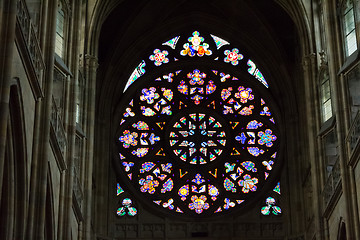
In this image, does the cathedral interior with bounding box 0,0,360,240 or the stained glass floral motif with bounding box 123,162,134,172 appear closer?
the cathedral interior with bounding box 0,0,360,240

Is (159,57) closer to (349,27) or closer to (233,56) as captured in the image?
(233,56)

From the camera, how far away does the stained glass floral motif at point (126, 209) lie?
2781 cm

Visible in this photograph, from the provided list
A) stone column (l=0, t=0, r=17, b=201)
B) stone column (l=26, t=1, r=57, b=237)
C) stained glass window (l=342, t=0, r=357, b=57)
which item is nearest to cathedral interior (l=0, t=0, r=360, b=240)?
stained glass window (l=342, t=0, r=357, b=57)

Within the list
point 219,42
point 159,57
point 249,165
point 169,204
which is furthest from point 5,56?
point 219,42

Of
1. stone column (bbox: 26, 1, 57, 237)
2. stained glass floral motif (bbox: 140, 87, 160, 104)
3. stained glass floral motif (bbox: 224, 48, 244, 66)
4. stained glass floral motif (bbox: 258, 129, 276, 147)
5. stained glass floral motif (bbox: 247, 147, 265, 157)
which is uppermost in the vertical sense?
stained glass floral motif (bbox: 224, 48, 244, 66)

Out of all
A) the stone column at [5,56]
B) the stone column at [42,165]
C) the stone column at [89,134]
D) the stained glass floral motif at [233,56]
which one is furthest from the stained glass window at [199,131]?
the stone column at [5,56]

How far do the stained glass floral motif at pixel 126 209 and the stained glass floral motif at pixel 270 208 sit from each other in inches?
166

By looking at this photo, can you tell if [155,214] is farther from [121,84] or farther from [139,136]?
[121,84]

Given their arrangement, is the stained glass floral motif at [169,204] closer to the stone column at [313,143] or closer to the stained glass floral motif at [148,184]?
the stained glass floral motif at [148,184]

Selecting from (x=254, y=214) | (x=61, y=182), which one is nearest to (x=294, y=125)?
(x=254, y=214)

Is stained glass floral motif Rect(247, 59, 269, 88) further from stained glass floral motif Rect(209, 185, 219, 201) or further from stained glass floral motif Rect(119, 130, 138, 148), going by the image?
stained glass floral motif Rect(119, 130, 138, 148)

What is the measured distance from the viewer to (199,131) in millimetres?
29422

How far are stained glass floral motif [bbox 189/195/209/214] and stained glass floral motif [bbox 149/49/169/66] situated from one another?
5088 millimetres

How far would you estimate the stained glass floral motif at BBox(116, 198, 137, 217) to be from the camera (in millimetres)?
27812
